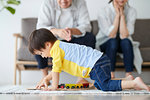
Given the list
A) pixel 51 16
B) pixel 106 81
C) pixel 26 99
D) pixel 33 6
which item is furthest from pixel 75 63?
pixel 33 6

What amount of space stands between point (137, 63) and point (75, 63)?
973mm

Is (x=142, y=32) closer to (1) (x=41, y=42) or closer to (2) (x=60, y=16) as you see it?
(2) (x=60, y=16)

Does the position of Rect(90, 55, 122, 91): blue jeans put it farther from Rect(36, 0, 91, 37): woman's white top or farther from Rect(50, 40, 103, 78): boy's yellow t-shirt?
Rect(36, 0, 91, 37): woman's white top

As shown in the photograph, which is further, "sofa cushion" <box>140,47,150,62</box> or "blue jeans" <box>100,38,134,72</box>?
"sofa cushion" <box>140,47,150,62</box>

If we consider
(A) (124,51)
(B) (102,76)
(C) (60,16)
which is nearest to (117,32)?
(A) (124,51)

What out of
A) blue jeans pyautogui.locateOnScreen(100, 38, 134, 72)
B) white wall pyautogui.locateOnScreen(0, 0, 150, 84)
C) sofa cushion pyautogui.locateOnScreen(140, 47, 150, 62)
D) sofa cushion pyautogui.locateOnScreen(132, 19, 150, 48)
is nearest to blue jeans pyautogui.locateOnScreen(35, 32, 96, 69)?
blue jeans pyautogui.locateOnScreen(100, 38, 134, 72)

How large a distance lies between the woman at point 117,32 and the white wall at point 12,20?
2.35 feet

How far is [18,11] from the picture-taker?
10.8 feet

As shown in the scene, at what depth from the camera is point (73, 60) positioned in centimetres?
168

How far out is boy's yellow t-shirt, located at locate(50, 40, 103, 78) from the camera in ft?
5.42

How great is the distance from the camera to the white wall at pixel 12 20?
3236mm

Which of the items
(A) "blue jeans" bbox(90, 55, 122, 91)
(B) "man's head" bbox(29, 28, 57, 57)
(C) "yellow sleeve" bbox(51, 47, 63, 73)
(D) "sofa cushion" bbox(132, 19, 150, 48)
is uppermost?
(D) "sofa cushion" bbox(132, 19, 150, 48)

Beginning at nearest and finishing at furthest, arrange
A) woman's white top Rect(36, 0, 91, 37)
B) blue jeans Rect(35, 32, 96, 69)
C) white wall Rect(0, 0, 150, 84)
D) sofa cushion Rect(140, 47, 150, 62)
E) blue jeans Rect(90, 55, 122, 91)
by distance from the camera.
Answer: blue jeans Rect(90, 55, 122, 91)
blue jeans Rect(35, 32, 96, 69)
woman's white top Rect(36, 0, 91, 37)
sofa cushion Rect(140, 47, 150, 62)
white wall Rect(0, 0, 150, 84)

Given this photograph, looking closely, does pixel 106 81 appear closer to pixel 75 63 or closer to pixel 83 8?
pixel 75 63
